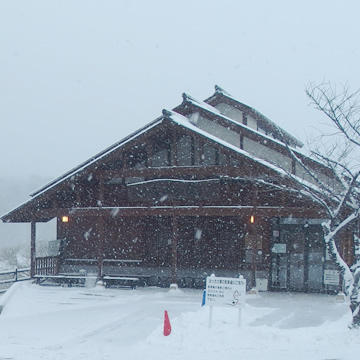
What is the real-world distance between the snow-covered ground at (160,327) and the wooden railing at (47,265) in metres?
2.54

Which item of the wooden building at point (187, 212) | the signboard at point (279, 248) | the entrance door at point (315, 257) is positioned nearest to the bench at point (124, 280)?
the wooden building at point (187, 212)

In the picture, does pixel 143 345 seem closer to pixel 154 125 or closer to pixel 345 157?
pixel 345 157

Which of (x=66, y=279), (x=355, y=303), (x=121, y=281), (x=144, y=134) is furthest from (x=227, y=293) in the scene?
(x=66, y=279)

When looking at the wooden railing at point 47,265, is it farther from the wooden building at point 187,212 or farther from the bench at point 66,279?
the bench at point 66,279

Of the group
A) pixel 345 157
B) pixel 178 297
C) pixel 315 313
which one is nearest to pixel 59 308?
pixel 178 297

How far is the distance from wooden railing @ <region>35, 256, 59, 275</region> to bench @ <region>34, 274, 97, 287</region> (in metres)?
0.76

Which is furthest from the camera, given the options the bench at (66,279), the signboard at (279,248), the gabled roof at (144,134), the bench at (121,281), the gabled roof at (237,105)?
the gabled roof at (237,105)

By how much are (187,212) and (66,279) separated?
5834 millimetres

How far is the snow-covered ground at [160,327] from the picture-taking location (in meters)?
10.3

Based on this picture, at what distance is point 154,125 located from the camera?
19.9 meters

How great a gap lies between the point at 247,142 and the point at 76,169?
6863 millimetres

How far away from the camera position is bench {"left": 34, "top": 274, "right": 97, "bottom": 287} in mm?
21500

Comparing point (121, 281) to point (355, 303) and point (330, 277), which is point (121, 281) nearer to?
point (330, 277)

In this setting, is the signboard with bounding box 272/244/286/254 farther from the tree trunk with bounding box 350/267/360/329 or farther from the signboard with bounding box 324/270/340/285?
the tree trunk with bounding box 350/267/360/329
